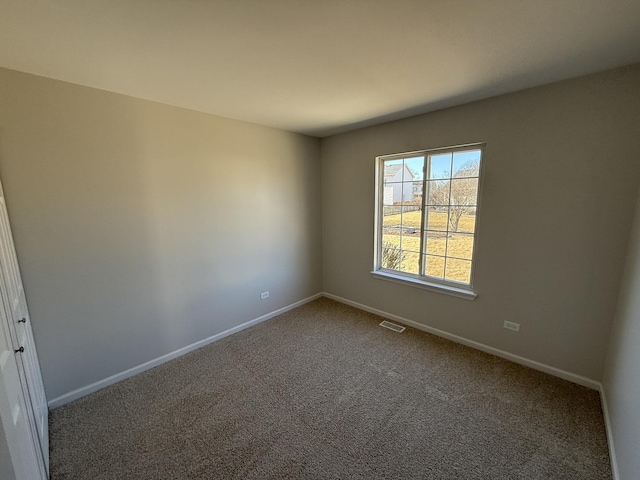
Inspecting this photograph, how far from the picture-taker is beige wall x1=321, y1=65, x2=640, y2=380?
191 centimetres

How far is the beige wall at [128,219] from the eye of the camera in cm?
185

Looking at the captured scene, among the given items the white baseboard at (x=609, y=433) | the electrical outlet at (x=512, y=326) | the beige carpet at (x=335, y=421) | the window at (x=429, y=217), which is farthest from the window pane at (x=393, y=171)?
the white baseboard at (x=609, y=433)

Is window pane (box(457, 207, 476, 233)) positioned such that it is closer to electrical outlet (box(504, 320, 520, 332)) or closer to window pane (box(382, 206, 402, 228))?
window pane (box(382, 206, 402, 228))

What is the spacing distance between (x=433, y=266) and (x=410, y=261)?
0.30 metres

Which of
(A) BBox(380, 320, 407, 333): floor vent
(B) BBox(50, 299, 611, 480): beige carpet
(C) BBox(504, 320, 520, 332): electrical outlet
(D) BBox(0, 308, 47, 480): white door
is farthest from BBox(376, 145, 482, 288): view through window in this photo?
(D) BBox(0, 308, 47, 480): white door

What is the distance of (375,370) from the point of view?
2.41 m

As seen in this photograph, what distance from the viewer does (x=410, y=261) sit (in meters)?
3.26

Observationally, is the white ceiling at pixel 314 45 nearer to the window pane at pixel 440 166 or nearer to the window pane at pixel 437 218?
the window pane at pixel 440 166

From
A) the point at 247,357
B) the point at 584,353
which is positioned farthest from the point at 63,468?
the point at 584,353

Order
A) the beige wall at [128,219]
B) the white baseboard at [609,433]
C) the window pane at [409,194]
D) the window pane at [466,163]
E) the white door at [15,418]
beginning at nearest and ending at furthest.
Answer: the white door at [15,418], the white baseboard at [609,433], the beige wall at [128,219], the window pane at [466,163], the window pane at [409,194]

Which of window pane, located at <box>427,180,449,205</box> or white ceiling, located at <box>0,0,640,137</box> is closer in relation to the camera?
white ceiling, located at <box>0,0,640,137</box>

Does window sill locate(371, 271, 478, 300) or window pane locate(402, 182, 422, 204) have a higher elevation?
window pane locate(402, 182, 422, 204)

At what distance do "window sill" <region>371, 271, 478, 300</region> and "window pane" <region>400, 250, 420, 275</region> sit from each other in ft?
0.37

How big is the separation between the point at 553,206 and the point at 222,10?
106 inches
